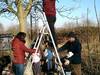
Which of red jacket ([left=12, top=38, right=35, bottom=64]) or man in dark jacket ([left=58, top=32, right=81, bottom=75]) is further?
man in dark jacket ([left=58, top=32, right=81, bottom=75])

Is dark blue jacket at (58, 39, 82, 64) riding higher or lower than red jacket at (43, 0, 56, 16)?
lower

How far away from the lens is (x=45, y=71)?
418 inches

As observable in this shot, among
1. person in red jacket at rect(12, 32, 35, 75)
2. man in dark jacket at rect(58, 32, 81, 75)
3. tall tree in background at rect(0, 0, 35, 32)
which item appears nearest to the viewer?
person in red jacket at rect(12, 32, 35, 75)

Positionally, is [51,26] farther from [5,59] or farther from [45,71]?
[5,59]

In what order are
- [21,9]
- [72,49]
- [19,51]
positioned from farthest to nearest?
[21,9] → [72,49] → [19,51]

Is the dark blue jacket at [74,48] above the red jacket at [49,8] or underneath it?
underneath

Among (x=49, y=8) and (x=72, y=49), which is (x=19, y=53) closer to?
(x=49, y=8)

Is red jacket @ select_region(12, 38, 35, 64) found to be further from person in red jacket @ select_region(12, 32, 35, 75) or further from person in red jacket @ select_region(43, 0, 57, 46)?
person in red jacket @ select_region(43, 0, 57, 46)

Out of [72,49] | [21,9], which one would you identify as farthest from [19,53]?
[21,9]

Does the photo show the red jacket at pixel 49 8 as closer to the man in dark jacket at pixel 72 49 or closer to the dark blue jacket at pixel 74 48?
the man in dark jacket at pixel 72 49

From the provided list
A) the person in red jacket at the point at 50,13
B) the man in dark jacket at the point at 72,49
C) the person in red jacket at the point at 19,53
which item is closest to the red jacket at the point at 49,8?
the person in red jacket at the point at 50,13

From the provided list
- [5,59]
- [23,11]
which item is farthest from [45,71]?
[23,11]

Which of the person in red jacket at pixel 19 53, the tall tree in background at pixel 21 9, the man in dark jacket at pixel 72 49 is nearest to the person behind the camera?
the person in red jacket at pixel 19 53

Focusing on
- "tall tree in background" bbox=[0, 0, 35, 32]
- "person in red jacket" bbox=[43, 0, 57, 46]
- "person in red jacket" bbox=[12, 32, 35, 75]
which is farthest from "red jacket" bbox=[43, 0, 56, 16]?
"tall tree in background" bbox=[0, 0, 35, 32]
